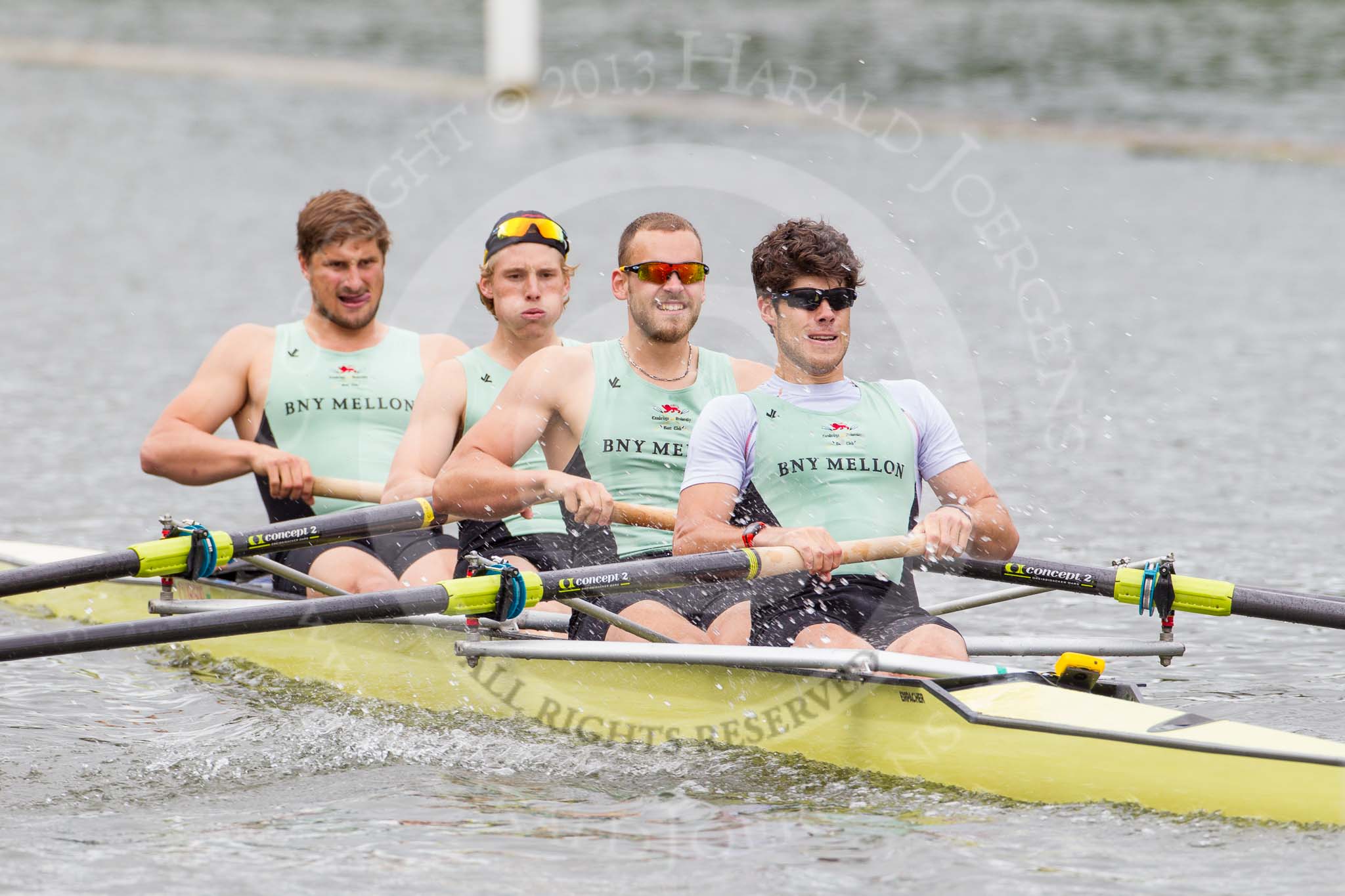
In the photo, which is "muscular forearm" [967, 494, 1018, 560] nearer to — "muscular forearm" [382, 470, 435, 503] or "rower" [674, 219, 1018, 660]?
"rower" [674, 219, 1018, 660]

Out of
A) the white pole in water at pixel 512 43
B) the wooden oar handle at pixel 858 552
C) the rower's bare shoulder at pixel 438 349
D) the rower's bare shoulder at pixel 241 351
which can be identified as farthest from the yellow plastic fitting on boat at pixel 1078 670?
the white pole in water at pixel 512 43

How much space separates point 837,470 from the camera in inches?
250

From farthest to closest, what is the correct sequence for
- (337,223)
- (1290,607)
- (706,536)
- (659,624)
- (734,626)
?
(337,223) < (659,624) < (734,626) < (706,536) < (1290,607)

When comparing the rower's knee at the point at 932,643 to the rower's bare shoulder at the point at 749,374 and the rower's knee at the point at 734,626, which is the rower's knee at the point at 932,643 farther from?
the rower's bare shoulder at the point at 749,374

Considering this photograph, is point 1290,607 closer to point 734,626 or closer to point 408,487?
point 734,626

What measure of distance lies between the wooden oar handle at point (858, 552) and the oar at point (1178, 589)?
393mm

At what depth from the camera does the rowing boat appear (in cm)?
545

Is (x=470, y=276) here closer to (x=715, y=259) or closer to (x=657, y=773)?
(x=715, y=259)

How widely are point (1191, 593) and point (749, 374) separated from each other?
1.93 meters

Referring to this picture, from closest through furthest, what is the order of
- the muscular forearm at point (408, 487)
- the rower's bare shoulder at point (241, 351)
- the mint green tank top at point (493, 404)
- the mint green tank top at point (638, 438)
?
the mint green tank top at point (638, 438) < the mint green tank top at point (493, 404) < the muscular forearm at point (408, 487) < the rower's bare shoulder at point (241, 351)

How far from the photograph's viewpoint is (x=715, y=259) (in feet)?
59.9

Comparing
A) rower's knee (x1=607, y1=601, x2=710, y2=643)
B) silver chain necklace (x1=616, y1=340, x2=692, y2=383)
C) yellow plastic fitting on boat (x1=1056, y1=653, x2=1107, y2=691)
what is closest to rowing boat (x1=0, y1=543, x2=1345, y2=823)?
yellow plastic fitting on boat (x1=1056, y1=653, x2=1107, y2=691)

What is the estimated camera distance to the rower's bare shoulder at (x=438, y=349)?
8.41 m

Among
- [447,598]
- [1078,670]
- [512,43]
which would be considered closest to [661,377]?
[447,598]
